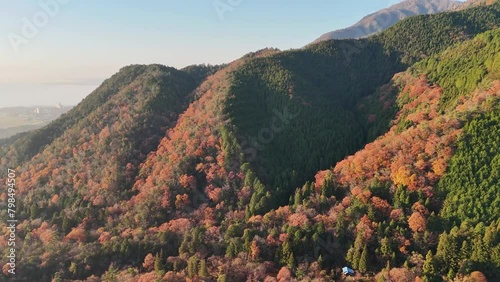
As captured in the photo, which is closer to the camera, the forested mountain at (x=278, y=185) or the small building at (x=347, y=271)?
the small building at (x=347, y=271)

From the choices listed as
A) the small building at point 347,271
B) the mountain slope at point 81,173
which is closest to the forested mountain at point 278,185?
the mountain slope at point 81,173

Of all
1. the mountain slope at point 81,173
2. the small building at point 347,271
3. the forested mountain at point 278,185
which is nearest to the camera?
the small building at point 347,271

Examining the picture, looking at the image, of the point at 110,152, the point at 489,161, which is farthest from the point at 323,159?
the point at 110,152

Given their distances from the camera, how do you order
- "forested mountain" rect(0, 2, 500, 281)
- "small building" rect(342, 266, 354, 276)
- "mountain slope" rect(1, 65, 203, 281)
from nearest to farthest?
1. "small building" rect(342, 266, 354, 276)
2. "forested mountain" rect(0, 2, 500, 281)
3. "mountain slope" rect(1, 65, 203, 281)

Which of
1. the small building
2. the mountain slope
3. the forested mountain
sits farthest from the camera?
the mountain slope

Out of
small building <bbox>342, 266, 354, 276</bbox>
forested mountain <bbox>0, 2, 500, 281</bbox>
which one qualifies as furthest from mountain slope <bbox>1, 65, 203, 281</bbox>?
small building <bbox>342, 266, 354, 276</bbox>

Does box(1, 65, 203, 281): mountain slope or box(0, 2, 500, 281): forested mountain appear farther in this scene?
box(1, 65, 203, 281): mountain slope

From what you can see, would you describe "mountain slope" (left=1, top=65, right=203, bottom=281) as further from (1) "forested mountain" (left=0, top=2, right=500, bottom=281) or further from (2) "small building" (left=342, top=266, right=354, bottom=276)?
(2) "small building" (left=342, top=266, right=354, bottom=276)

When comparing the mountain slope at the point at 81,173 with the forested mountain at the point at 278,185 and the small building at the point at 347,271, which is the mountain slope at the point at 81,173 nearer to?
the forested mountain at the point at 278,185

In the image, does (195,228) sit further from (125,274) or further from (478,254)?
(478,254)

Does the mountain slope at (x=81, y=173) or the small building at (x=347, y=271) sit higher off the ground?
the mountain slope at (x=81, y=173)
